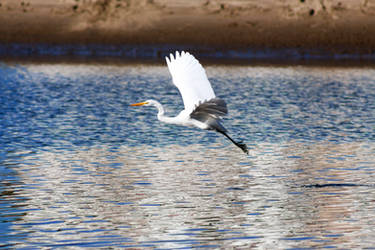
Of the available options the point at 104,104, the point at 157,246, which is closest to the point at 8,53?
the point at 104,104

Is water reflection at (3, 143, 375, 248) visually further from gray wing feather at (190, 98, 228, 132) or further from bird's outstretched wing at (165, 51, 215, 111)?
bird's outstretched wing at (165, 51, 215, 111)

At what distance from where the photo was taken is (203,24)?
62375mm

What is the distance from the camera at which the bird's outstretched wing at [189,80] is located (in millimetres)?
16844

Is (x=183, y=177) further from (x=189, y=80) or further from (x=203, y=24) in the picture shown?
(x=203, y=24)

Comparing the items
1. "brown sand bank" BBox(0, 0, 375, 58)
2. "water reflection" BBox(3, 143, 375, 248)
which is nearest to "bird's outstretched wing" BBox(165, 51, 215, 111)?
"water reflection" BBox(3, 143, 375, 248)

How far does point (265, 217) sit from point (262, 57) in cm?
5077

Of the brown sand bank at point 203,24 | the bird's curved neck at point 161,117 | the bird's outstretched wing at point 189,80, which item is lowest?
the brown sand bank at point 203,24

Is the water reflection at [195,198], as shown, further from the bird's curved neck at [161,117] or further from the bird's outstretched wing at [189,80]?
the bird's outstretched wing at [189,80]

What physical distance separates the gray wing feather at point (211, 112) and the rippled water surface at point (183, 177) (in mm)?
1090

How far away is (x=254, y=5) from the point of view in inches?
2559

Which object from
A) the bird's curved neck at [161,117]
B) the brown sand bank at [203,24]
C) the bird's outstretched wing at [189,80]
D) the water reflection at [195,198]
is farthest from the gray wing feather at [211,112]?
the brown sand bank at [203,24]

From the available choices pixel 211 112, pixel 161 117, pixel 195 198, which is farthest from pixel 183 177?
pixel 195 198

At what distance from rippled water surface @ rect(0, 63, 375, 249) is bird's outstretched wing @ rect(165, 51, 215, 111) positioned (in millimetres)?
1574

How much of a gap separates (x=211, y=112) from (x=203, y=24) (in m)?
47.4
